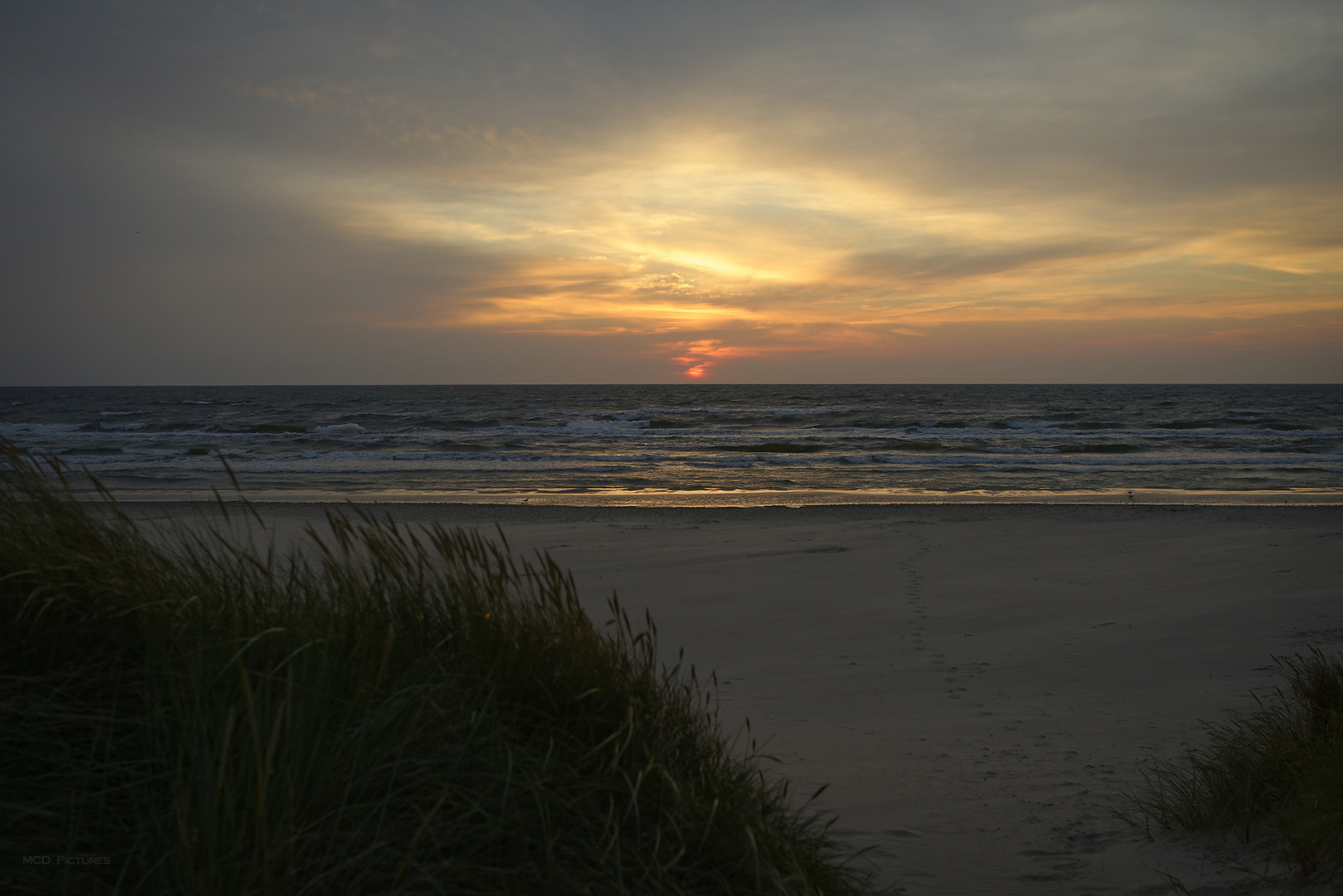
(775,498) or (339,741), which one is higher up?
(339,741)

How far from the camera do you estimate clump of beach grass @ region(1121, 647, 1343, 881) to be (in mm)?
2510

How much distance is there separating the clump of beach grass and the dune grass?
1511mm

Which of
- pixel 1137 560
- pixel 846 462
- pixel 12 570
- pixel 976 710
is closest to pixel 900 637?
pixel 976 710

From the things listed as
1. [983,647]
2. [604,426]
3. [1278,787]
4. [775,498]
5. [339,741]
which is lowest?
[983,647]

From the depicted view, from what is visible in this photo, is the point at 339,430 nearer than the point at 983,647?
No

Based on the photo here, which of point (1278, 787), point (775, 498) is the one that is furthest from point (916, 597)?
point (775, 498)

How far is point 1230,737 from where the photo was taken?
4051 millimetres

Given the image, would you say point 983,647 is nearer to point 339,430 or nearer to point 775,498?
point 775,498

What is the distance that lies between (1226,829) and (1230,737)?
1243 mm

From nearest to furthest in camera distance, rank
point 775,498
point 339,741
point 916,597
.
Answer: point 339,741, point 916,597, point 775,498

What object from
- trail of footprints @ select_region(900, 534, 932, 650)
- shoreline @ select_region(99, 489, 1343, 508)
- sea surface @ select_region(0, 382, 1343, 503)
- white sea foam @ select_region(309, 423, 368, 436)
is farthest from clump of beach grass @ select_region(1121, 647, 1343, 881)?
white sea foam @ select_region(309, 423, 368, 436)

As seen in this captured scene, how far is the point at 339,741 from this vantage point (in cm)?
178

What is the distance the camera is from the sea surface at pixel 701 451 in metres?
19.4

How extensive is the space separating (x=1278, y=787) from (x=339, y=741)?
350cm
